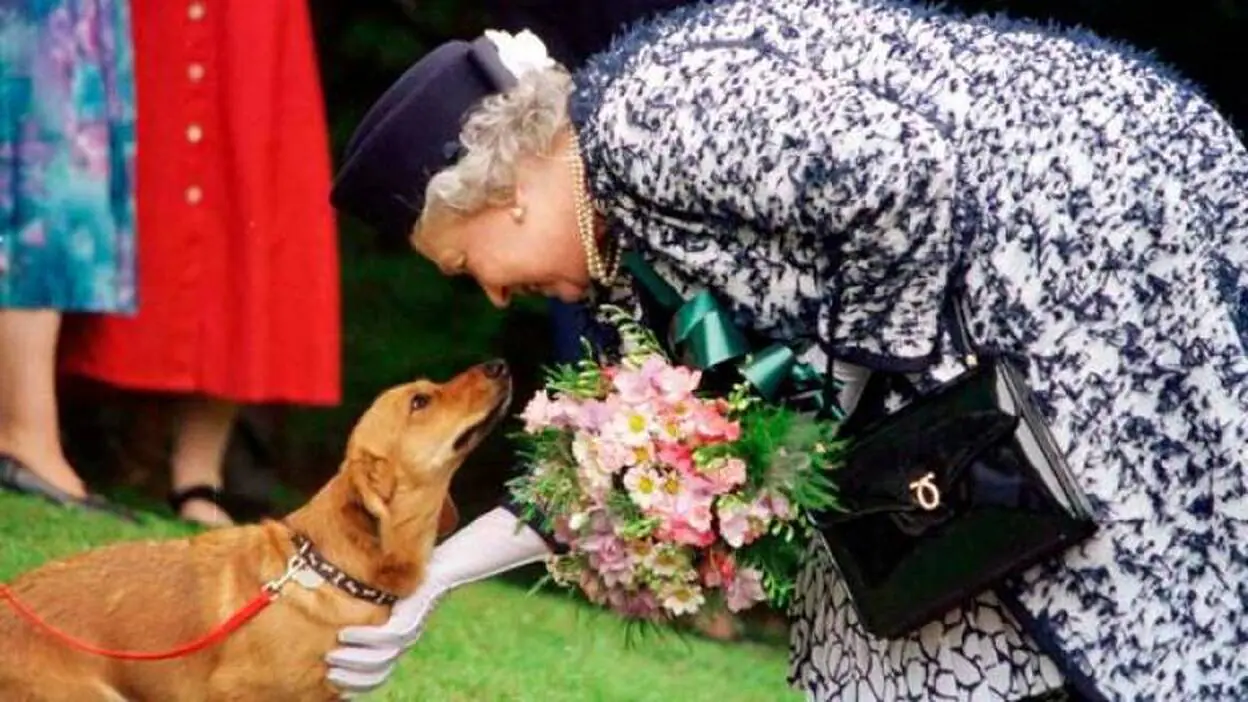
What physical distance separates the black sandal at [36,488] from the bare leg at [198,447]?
0.59 ft

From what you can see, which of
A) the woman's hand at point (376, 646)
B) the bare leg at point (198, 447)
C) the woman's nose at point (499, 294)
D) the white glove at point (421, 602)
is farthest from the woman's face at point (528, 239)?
the bare leg at point (198, 447)

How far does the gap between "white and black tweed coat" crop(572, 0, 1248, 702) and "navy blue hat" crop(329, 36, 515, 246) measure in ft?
0.54

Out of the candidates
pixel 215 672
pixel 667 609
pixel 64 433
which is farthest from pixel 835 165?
pixel 64 433

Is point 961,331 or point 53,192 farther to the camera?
point 53,192

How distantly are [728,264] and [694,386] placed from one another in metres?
0.14

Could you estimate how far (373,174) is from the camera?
2.54m

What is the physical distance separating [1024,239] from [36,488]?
2467 mm

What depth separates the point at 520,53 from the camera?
8.14 feet

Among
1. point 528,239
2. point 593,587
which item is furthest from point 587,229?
point 593,587

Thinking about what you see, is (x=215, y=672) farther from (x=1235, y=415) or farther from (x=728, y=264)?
(x=1235, y=415)

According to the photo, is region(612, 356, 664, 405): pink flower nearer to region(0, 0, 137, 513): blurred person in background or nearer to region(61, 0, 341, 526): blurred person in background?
region(0, 0, 137, 513): blurred person in background

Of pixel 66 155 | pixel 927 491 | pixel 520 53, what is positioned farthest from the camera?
pixel 66 155

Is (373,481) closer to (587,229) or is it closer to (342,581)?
(342,581)

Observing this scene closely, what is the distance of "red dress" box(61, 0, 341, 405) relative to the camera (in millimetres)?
4211
